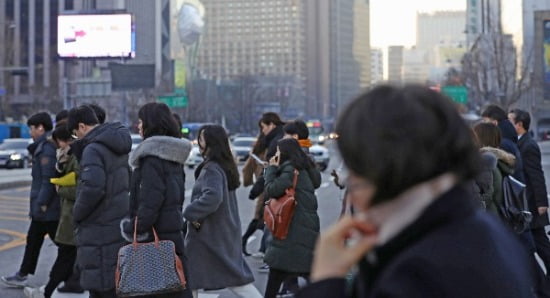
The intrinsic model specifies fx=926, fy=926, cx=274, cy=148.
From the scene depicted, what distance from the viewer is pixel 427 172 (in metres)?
1.76

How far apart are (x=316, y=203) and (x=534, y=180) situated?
2.35 meters

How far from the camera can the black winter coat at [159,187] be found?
567 cm

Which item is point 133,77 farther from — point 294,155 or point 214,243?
point 214,243

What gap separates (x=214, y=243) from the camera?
6.81 m

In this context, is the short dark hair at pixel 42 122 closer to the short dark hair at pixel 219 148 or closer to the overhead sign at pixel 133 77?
the short dark hair at pixel 219 148

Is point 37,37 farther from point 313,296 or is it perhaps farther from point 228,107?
point 313,296

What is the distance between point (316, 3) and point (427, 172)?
19179 centimetres

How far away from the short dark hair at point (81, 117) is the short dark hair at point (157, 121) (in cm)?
95

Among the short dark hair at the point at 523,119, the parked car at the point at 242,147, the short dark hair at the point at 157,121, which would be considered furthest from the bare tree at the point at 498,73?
the short dark hair at the point at 157,121

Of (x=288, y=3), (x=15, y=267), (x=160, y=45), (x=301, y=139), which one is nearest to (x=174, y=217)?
(x=301, y=139)

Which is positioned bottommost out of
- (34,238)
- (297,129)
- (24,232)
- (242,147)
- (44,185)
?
(24,232)

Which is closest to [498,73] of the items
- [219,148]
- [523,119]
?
[523,119]

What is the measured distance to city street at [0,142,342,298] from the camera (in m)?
9.61

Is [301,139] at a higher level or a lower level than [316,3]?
lower
